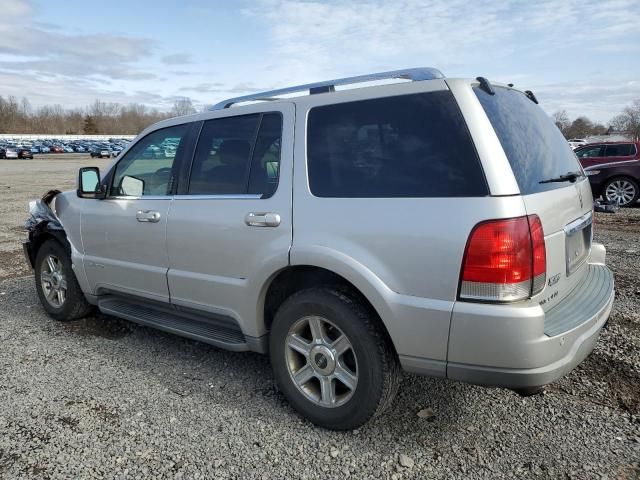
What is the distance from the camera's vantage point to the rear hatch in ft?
8.00

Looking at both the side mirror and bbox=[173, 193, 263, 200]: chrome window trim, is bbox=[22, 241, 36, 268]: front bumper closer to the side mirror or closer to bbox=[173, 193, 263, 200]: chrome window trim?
the side mirror

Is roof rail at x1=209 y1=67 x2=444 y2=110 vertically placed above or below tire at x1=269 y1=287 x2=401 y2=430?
above

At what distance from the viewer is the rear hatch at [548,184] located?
2438mm

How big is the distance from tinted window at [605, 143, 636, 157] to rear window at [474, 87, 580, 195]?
1217 cm

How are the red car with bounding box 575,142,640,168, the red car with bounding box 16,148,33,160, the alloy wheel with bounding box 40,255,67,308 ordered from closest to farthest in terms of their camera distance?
the alloy wheel with bounding box 40,255,67,308 < the red car with bounding box 575,142,640,168 < the red car with bounding box 16,148,33,160

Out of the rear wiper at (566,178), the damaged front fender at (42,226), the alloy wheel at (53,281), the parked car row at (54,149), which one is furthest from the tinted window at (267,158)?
the parked car row at (54,149)

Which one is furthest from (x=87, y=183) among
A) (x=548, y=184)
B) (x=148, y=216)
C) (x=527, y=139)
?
(x=548, y=184)

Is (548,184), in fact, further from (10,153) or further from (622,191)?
(10,153)

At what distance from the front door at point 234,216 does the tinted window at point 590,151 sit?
13.4 meters

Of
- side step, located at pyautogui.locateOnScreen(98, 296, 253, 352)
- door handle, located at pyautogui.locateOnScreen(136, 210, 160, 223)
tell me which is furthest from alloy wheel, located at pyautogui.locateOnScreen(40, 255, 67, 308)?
door handle, located at pyautogui.locateOnScreen(136, 210, 160, 223)

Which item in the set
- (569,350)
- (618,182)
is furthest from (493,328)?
(618,182)

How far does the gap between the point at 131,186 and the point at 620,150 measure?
13.7 metres

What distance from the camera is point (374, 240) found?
8.37 feet

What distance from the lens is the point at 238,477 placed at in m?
2.51
